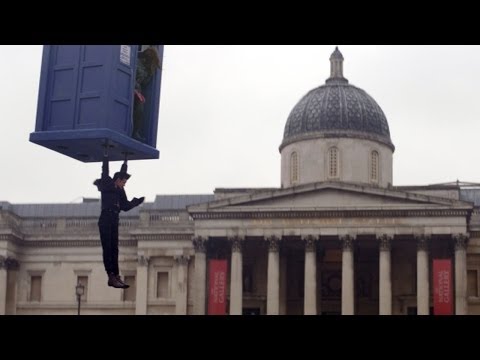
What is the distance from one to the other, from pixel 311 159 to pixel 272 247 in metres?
9.55

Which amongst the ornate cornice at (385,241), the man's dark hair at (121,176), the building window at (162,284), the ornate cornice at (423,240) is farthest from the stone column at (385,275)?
the man's dark hair at (121,176)

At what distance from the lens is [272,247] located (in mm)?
78500

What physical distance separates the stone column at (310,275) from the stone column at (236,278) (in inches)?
173

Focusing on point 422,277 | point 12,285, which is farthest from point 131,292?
point 422,277

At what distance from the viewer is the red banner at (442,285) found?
241 feet

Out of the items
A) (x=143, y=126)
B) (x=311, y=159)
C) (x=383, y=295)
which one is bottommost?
(x=143, y=126)

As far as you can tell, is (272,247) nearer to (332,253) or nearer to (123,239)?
(332,253)

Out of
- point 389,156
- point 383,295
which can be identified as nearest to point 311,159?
point 389,156

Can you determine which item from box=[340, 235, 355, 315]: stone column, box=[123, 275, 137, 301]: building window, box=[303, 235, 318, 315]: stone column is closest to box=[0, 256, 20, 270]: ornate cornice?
box=[123, 275, 137, 301]: building window

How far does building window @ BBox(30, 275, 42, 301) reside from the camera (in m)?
86.4

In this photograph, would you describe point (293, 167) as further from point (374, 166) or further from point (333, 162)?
point (374, 166)

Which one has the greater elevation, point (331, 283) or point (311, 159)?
point (311, 159)
